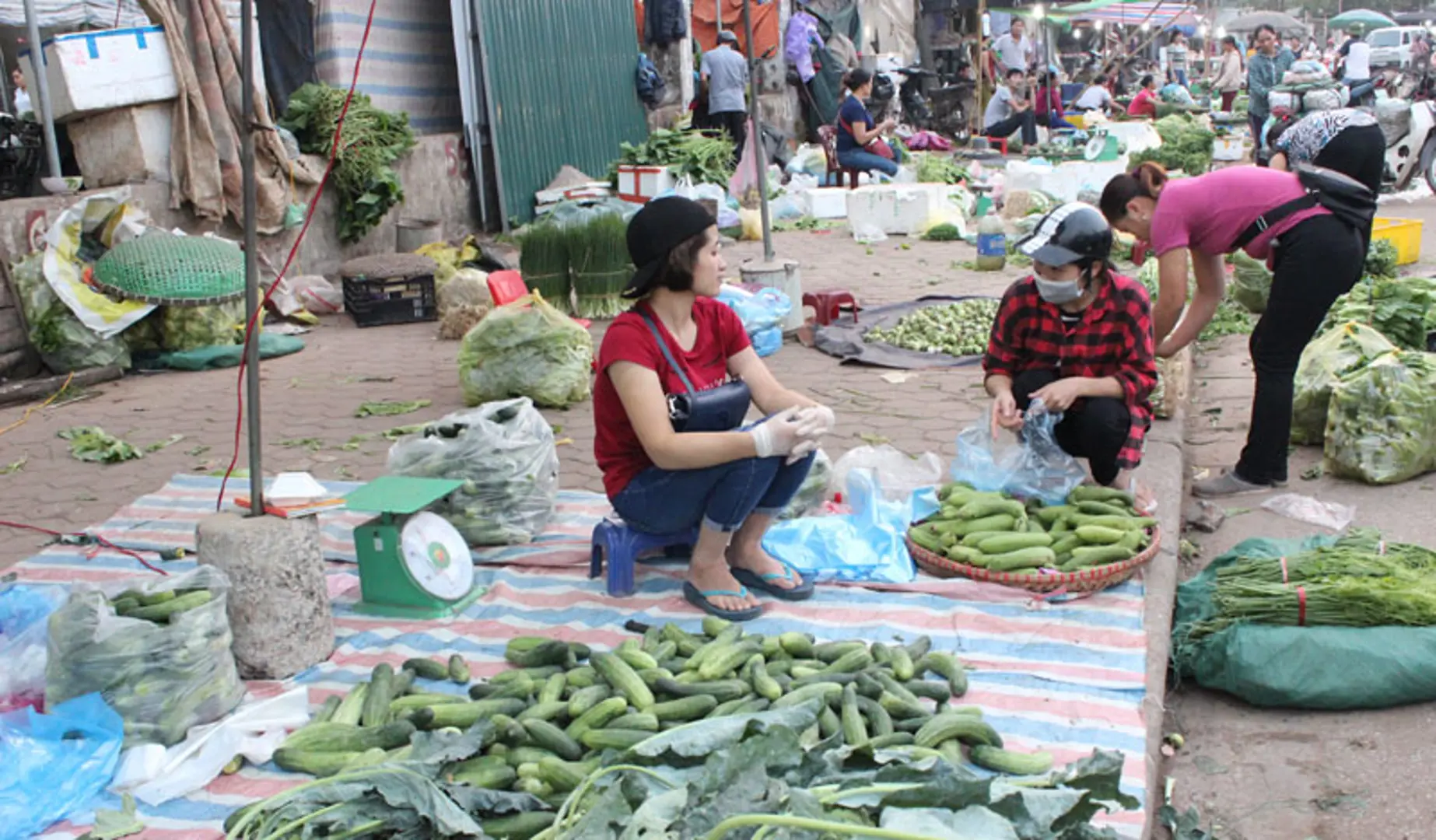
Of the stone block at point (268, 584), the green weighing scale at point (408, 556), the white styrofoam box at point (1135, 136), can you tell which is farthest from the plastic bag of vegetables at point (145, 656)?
the white styrofoam box at point (1135, 136)

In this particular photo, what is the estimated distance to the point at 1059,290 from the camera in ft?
13.5

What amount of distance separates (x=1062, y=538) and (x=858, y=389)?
2.75m

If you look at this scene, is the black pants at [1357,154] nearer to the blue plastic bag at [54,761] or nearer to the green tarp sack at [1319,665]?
the green tarp sack at [1319,665]

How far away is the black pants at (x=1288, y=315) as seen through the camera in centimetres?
467

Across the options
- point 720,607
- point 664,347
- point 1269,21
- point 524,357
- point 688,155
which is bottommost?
point 720,607

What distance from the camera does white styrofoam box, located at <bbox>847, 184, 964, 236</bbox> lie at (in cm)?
1212

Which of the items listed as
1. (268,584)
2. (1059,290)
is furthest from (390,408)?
(1059,290)

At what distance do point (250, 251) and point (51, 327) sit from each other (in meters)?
4.56

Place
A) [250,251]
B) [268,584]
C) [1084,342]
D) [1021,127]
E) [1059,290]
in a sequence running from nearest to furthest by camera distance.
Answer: [250,251], [268,584], [1059,290], [1084,342], [1021,127]

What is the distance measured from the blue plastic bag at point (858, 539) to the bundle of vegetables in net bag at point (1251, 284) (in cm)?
491

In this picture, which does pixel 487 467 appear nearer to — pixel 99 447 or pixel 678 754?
pixel 678 754

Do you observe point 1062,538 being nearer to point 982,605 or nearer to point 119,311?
point 982,605

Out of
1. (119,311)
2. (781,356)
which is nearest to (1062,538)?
(781,356)

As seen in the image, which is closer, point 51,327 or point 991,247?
point 51,327
